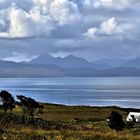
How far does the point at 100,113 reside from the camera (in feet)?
412

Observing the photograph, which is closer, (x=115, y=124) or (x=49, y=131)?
(x=49, y=131)

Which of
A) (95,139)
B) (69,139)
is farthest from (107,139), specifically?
(69,139)

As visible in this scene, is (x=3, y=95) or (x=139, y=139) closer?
(x=139, y=139)

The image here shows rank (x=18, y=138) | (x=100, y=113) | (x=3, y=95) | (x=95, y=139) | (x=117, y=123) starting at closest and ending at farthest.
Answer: (x=18, y=138) < (x=95, y=139) < (x=117, y=123) < (x=3, y=95) < (x=100, y=113)

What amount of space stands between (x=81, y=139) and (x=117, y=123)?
89.4 feet

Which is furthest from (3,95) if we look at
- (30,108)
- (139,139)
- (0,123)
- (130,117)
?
(139,139)

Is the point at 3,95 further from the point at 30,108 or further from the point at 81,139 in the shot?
the point at 81,139

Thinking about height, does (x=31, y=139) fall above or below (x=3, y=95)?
below

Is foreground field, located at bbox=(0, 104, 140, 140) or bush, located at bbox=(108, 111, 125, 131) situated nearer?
foreground field, located at bbox=(0, 104, 140, 140)

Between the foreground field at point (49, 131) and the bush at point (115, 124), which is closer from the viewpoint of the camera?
the foreground field at point (49, 131)

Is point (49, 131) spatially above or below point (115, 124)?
below

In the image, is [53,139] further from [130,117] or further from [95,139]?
[130,117]

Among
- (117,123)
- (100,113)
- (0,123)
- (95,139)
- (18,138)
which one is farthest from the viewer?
(100,113)

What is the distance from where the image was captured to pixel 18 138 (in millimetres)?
28422
